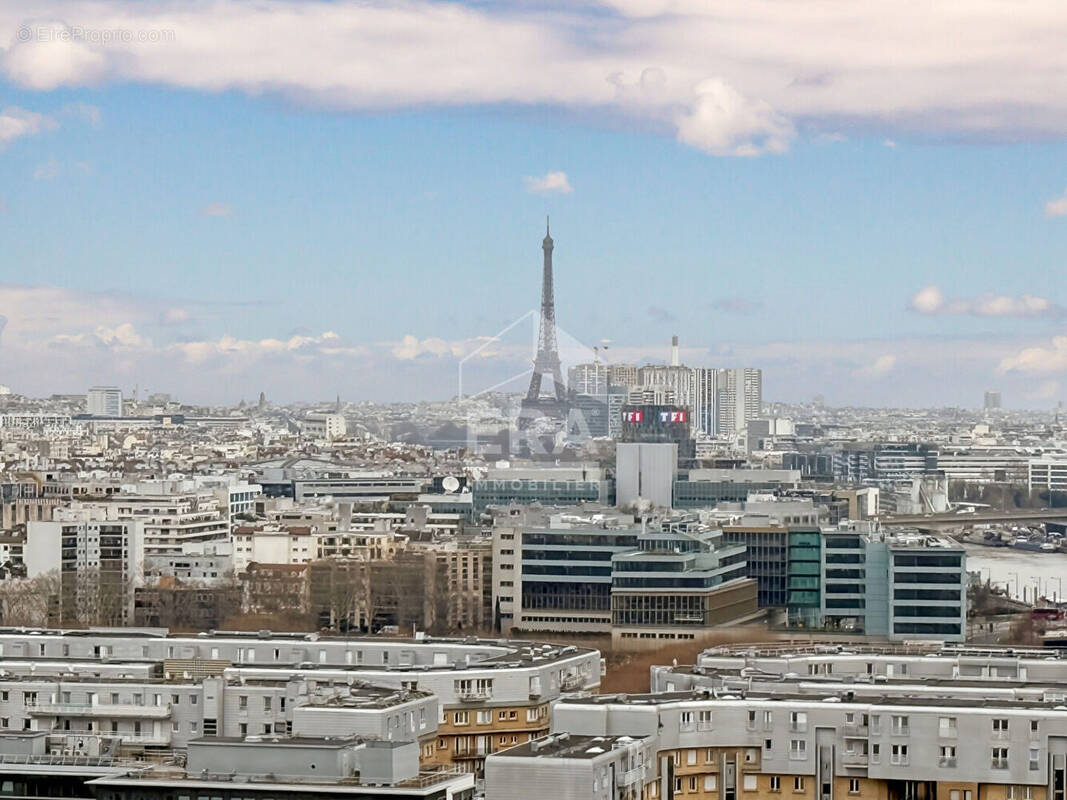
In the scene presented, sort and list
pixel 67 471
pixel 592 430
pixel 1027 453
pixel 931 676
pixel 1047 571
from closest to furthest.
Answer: pixel 931 676, pixel 1047 571, pixel 67 471, pixel 592 430, pixel 1027 453

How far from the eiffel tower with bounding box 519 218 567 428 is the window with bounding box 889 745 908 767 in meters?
56.9

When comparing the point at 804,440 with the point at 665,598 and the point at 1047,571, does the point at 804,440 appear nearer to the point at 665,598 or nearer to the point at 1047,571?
the point at 1047,571

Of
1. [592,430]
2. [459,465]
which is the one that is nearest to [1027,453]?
[592,430]

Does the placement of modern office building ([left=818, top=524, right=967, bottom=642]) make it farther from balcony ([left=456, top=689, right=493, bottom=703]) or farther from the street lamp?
balcony ([left=456, top=689, right=493, bottom=703])

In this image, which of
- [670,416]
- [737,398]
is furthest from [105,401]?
[670,416]

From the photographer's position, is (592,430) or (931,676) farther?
(592,430)

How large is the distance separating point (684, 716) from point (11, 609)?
1772 cm

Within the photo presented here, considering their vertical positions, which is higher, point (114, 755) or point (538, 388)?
point (538, 388)

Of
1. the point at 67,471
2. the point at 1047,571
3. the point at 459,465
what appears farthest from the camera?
the point at 459,465

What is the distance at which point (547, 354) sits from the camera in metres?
71.1

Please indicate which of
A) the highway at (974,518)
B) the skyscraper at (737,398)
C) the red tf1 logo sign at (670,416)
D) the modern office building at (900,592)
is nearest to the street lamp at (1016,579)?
the highway at (974,518)

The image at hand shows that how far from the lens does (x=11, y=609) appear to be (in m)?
29.2

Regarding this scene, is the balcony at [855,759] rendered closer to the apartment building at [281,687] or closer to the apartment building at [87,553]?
the apartment building at [281,687]

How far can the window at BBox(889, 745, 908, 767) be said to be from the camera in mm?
12430
